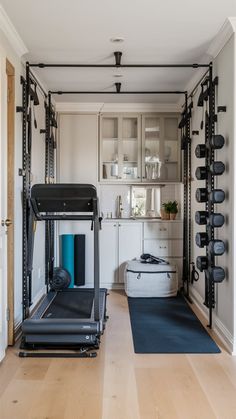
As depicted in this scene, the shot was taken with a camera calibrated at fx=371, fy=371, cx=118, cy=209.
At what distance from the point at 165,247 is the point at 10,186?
2.81 metres

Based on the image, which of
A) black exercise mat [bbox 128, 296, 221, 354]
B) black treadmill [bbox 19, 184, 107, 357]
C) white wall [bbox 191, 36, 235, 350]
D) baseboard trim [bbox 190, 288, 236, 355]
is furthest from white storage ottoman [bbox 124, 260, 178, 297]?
black treadmill [bbox 19, 184, 107, 357]

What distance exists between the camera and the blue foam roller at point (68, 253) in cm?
536

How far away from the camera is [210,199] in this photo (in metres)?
3.45

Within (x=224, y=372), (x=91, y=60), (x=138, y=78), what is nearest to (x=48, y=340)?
(x=224, y=372)

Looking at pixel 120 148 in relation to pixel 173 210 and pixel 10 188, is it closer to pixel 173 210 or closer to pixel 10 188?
pixel 173 210

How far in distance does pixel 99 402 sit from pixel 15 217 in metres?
1.76

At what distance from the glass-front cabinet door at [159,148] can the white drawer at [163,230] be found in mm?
691

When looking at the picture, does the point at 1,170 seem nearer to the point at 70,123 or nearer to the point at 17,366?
the point at 17,366

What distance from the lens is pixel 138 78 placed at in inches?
172

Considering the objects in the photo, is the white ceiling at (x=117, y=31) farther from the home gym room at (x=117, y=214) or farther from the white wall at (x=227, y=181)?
the white wall at (x=227, y=181)

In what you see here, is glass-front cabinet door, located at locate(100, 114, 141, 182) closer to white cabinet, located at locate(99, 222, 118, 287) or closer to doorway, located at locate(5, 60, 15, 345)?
white cabinet, located at locate(99, 222, 118, 287)

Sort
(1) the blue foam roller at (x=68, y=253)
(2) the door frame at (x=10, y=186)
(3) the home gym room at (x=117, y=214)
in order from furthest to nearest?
(1) the blue foam roller at (x=68, y=253), (2) the door frame at (x=10, y=186), (3) the home gym room at (x=117, y=214)

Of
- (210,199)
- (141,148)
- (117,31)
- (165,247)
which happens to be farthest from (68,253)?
(117,31)

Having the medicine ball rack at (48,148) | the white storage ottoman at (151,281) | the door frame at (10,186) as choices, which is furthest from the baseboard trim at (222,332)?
the door frame at (10,186)
